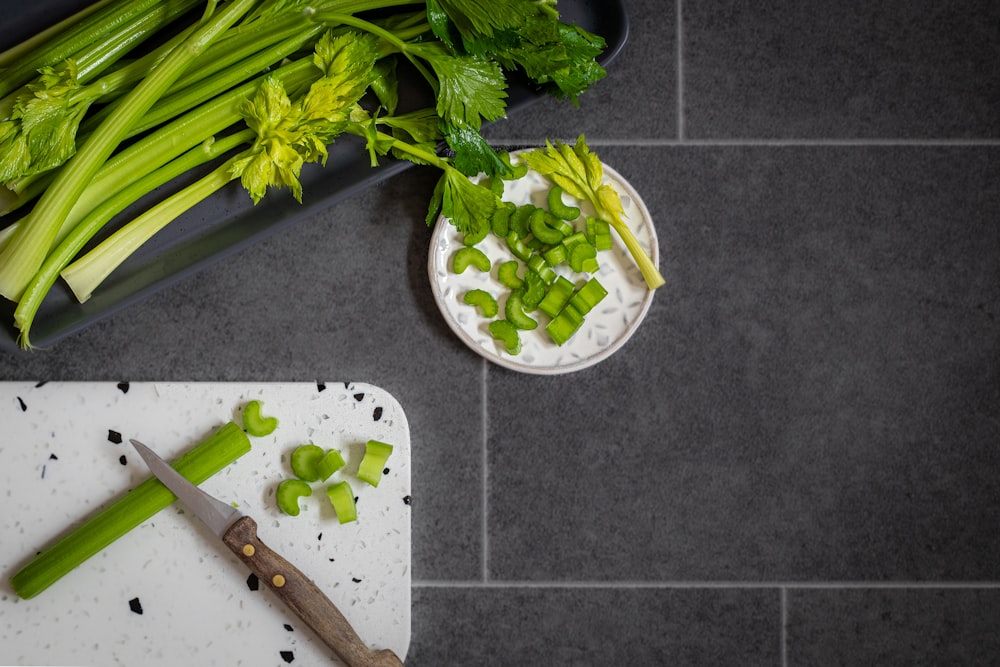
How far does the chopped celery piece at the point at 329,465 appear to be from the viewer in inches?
42.3

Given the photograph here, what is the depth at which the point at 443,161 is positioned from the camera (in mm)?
1015

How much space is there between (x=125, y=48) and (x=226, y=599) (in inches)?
29.1

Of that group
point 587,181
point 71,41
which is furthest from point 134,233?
point 587,181

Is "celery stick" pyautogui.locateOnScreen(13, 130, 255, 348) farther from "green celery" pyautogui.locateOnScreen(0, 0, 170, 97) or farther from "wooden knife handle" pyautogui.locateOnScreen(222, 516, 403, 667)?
"wooden knife handle" pyautogui.locateOnScreen(222, 516, 403, 667)

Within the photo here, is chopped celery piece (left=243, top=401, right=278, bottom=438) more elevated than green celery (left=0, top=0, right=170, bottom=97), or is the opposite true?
green celery (left=0, top=0, right=170, bottom=97)

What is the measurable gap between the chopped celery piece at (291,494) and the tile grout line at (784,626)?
70 centimetres

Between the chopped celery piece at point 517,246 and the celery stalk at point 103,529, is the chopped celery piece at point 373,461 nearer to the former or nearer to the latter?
the celery stalk at point 103,529

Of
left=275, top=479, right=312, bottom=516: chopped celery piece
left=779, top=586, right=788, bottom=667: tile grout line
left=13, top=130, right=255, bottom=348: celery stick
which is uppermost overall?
left=13, top=130, right=255, bottom=348: celery stick

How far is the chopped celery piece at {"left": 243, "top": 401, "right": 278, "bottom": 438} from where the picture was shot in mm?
1082

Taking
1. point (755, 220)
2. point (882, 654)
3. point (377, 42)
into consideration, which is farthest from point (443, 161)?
point (882, 654)

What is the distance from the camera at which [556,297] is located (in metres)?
1.09

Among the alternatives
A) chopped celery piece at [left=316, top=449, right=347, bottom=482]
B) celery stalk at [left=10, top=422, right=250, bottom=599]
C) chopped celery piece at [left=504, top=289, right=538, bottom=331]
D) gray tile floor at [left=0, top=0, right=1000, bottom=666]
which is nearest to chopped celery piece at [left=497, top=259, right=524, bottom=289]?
chopped celery piece at [left=504, top=289, right=538, bottom=331]

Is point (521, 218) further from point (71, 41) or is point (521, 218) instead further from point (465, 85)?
point (71, 41)

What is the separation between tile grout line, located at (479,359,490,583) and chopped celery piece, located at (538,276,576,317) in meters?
0.13
